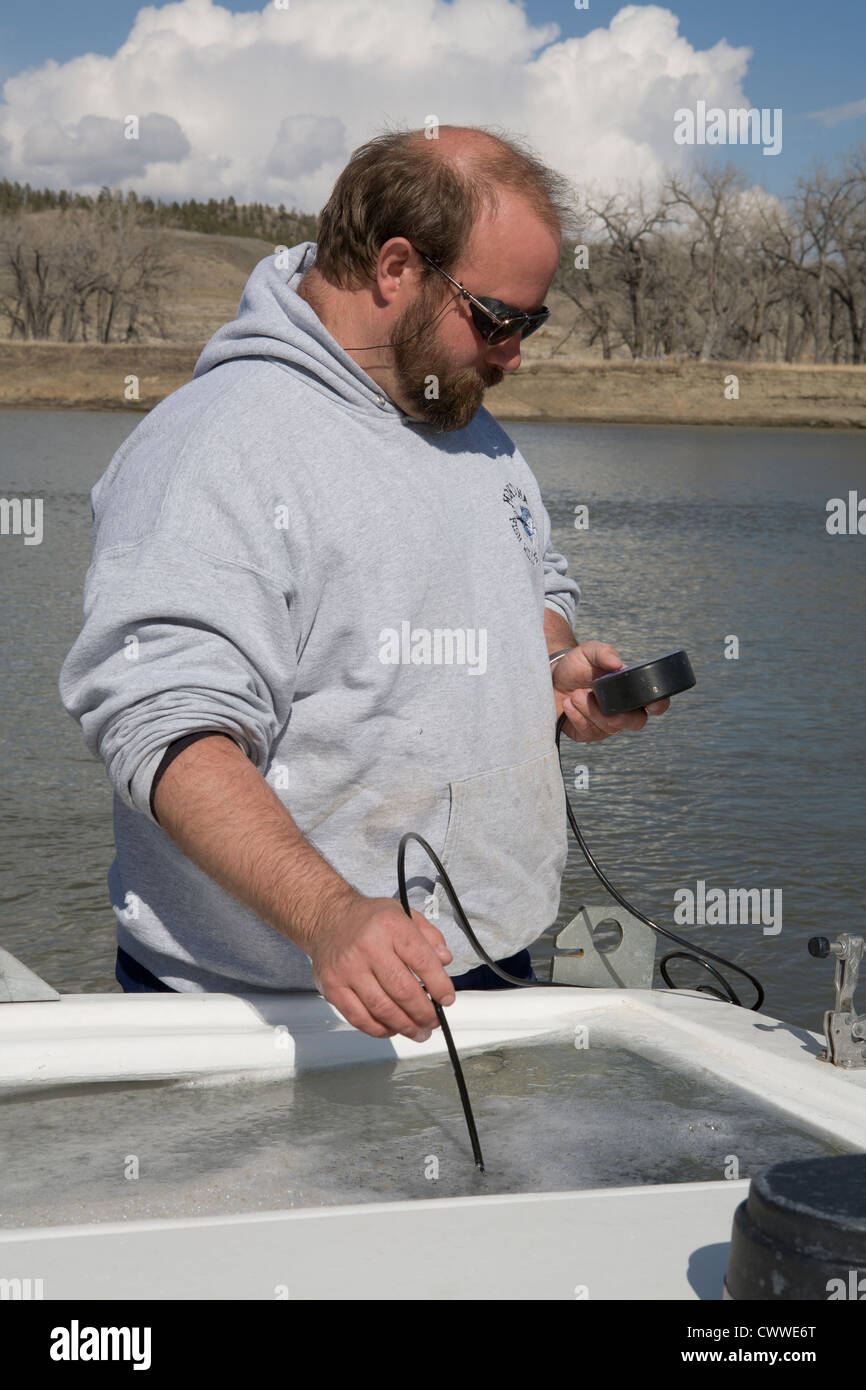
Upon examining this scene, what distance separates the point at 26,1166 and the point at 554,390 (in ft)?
163

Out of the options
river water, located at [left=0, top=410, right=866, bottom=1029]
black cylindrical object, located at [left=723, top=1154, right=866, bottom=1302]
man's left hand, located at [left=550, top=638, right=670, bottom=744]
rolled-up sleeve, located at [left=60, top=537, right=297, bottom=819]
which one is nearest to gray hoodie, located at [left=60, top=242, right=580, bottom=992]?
rolled-up sleeve, located at [left=60, top=537, right=297, bottom=819]

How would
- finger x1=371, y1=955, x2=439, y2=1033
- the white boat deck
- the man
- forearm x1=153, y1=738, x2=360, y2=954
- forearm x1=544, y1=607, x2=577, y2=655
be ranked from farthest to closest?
forearm x1=544, y1=607, x2=577, y2=655 → the man → forearm x1=153, y1=738, x2=360, y2=954 → finger x1=371, y1=955, x2=439, y2=1033 → the white boat deck

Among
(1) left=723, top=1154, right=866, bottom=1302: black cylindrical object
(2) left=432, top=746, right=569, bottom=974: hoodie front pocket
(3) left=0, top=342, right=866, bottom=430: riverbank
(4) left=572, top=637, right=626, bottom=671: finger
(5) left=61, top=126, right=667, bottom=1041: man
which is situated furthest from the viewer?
(3) left=0, top=342, right=866, bottom=430: riverbank

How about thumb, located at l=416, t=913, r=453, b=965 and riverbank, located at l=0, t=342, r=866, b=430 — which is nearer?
thumb, located at l=416, t=913, r=453, b=965

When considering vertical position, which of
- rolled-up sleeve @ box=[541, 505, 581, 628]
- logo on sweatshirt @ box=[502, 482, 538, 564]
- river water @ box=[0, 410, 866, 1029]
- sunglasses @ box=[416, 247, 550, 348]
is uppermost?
sunglasses @ box=[416, 247, 550, 348]

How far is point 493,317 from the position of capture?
7.16 ft

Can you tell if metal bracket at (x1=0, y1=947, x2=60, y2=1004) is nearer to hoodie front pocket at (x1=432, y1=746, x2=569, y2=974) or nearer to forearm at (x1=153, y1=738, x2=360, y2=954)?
forearm at (x1=153, y1=738, x2=360, y2=954)

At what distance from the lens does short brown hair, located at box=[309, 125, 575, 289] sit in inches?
84.7

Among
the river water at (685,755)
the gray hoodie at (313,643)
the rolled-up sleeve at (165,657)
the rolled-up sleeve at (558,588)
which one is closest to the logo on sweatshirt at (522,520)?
the gray hoodie at (313,643)

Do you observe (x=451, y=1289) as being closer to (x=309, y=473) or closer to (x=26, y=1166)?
(x=26, y=1166)

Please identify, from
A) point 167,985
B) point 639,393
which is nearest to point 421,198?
point 167,985

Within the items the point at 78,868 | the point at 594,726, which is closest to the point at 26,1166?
the point at 594,726

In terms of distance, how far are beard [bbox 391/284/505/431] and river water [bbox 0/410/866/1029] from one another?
3.21m

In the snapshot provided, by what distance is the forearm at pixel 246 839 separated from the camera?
1702 mm
